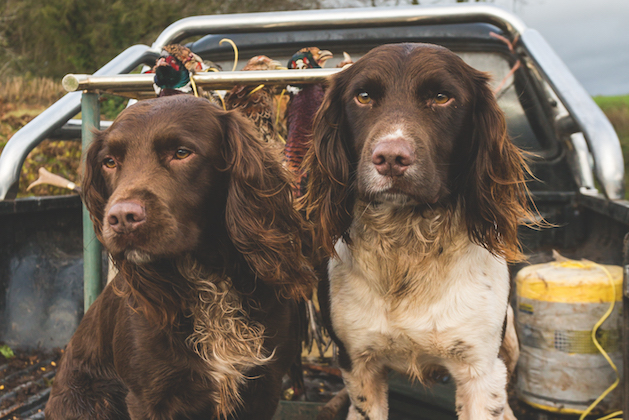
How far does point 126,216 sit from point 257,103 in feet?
3.70

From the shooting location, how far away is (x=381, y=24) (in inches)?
117

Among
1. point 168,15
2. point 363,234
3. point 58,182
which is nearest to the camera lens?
point 363,234

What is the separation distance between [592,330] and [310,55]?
168 centimetres

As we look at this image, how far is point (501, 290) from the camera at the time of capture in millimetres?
1821

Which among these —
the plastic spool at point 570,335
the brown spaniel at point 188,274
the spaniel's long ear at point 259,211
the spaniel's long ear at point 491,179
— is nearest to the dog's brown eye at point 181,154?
the brown spaniel at point 188,274

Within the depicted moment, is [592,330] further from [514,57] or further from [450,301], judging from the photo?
[514,57]

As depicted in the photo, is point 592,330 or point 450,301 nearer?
point 450,301

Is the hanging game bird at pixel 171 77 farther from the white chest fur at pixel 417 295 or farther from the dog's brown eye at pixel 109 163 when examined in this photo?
the white chest fur at pixel 417 295

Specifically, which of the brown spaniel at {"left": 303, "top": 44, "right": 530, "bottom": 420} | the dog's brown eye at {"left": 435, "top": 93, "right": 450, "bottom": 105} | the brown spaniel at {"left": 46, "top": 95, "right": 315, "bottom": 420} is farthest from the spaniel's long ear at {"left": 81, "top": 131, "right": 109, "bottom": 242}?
the dog's brown eye at {"left": 435, "top": 93, "right": 450, "bottom": 105}

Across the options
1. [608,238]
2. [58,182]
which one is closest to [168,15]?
[58,182]

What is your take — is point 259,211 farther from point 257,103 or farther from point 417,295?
point 257,103

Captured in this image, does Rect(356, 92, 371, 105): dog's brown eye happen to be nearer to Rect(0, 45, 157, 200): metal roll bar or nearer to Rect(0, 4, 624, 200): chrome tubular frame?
Rect(0, 4, 624, 200): chrome tubular frame

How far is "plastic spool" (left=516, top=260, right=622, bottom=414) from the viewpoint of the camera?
2.26m

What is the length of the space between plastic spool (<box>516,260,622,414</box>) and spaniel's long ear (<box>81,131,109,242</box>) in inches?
71.4
